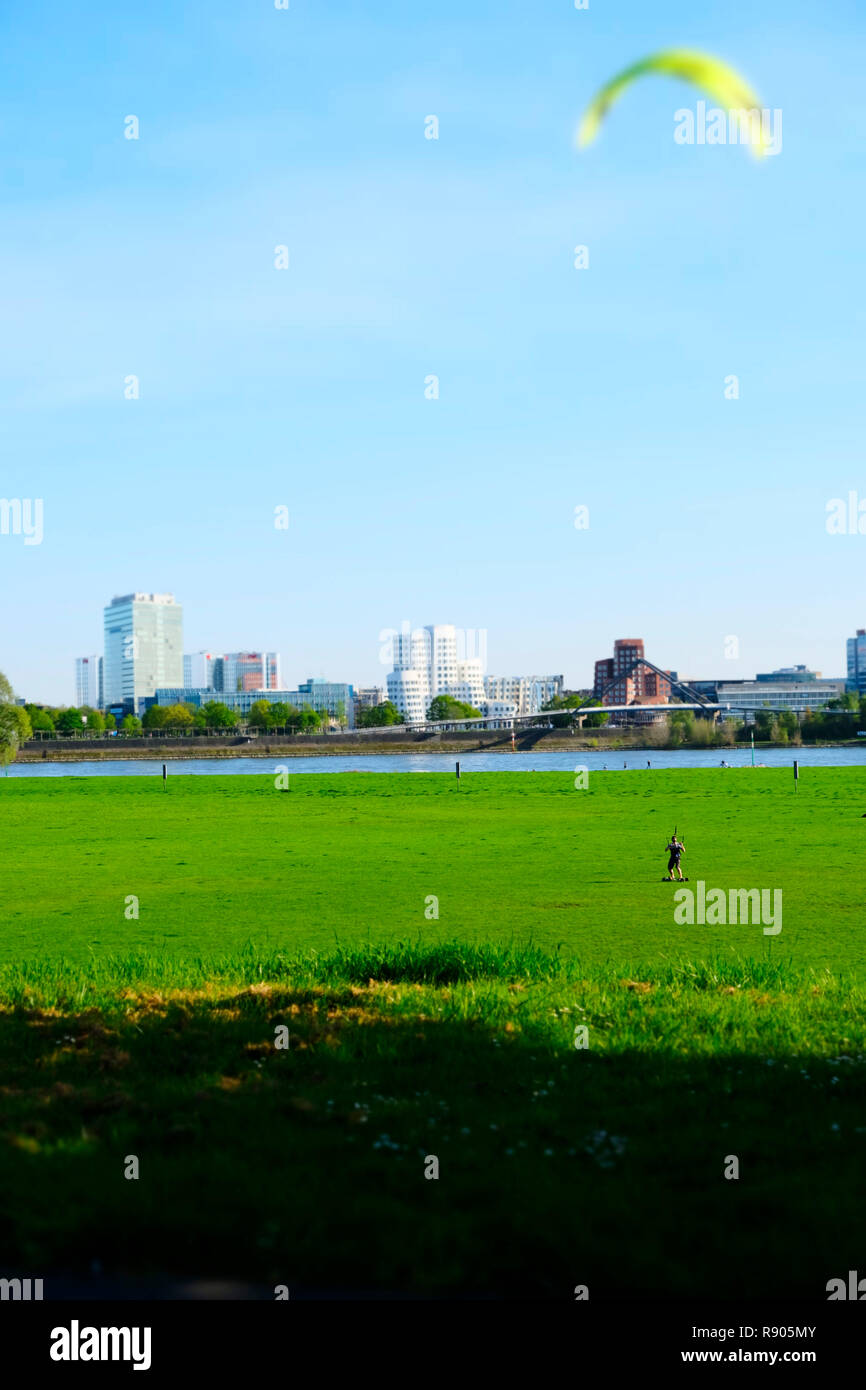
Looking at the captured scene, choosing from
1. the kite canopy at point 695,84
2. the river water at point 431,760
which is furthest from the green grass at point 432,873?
the river water at point 431,760

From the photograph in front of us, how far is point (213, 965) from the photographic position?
48.4 ft

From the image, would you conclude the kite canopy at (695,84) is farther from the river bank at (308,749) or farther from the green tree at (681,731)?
the green tree at (681,731)

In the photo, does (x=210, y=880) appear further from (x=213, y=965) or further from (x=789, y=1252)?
(x=789, y=1252)

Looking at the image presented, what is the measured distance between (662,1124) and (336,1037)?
130 inches

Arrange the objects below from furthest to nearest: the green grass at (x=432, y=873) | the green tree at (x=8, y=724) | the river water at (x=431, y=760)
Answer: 1. the river water at (x=431, y=760)
2. the green tree at (x=8, y=724)
3. the green grass at (x=432, y=873)

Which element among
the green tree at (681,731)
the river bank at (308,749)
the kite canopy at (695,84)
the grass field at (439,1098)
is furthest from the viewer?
the river bank at (308,749)

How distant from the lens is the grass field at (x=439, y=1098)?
5891 millimetres

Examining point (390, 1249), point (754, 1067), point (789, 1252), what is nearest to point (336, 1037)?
point (754, 1067)

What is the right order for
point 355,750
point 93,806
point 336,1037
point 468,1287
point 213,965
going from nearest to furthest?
point 468,1287 < point 336,1037 < point 213,965 < point 93,806 < point 355,750

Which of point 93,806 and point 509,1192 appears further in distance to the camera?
point 93,806

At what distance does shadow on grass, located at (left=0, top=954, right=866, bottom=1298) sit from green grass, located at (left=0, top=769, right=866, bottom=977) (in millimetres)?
6473

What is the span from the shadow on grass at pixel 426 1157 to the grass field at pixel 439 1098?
0.02 m

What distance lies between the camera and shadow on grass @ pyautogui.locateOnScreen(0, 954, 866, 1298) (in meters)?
5.79

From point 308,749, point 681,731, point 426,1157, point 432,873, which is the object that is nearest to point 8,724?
point 432,873
